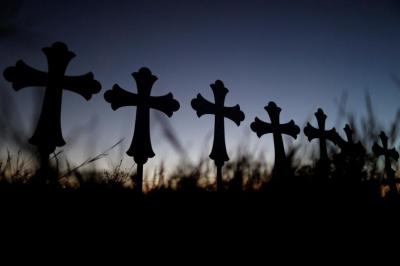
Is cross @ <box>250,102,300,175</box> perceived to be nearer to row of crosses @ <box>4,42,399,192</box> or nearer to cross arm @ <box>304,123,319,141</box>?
row of crosses @ <box>4,42,399,192</box>

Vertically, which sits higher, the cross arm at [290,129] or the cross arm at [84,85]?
the cross arm at [84,85]

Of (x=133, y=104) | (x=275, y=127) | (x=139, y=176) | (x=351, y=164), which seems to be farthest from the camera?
(x=275, y=127)

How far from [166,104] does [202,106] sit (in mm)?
777

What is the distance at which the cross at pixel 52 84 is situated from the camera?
12.4 ft

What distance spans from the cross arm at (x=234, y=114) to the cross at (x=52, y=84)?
2.61 meters

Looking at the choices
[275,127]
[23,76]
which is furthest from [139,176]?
[275,127]

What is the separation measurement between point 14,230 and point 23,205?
23 cm

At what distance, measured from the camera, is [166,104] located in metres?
5.29

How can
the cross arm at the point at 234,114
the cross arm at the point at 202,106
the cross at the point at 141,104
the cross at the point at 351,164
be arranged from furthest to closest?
the cross arm at the point at 234,114 → the cross arm at the point at 202,106 → the cross at the point at 141,104 → the cross at the point at 351,164

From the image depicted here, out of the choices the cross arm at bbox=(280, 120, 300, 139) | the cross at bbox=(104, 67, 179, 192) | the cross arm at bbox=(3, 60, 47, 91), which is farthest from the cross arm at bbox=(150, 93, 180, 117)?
the cross arm at bbox=(280, 120, 300, 139)

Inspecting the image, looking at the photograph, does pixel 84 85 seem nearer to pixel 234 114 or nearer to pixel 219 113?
pixel 219 113

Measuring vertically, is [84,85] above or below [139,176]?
above

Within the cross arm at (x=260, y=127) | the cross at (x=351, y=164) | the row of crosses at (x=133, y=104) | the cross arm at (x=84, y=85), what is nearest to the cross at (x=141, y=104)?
the row of crosses at (x=133, y=104)

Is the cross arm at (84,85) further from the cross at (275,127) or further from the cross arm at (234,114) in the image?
the cross at (275,127)
